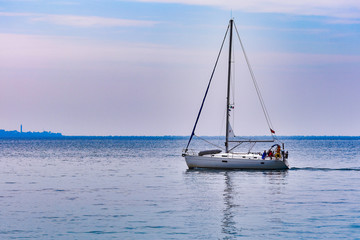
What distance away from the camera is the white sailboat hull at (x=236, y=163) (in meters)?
73.1

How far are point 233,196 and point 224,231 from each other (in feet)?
55.8

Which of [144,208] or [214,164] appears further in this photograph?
[214,164]

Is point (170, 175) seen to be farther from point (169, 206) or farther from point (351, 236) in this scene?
point (351, 236)

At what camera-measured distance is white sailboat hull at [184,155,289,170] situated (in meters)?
73.1

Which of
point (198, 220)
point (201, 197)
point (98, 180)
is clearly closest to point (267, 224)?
point (198, 220)

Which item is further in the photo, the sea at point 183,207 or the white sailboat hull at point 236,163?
the white sailboat hull at point 236,163

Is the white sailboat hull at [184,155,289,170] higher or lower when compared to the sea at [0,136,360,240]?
higher

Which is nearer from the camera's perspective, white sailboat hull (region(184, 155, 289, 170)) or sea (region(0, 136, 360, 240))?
sea (region(0, 136, 360, 240))

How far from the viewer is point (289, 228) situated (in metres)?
35.9

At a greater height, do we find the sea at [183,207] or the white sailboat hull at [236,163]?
the white sailboat hull at [236,163]

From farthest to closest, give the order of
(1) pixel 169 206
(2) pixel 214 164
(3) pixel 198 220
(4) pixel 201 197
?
(2) pixel 214 164 → (4) pixel 201 197 → (1) pixel 169 206 → (3) pixel 198 220

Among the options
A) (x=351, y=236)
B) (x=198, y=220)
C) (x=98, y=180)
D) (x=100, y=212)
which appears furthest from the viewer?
(x=98, y=180)

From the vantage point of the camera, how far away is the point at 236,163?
→ 72938 millimetres

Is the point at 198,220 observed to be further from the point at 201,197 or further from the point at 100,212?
the point at 201,197
